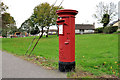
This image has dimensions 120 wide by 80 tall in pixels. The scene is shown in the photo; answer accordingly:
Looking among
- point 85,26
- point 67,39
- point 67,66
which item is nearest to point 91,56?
point 67,66

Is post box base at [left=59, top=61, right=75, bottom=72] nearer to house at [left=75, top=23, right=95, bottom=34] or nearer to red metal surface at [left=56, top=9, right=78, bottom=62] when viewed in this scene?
red metal surface at [left=56, top=9, right=78, bottom=62]

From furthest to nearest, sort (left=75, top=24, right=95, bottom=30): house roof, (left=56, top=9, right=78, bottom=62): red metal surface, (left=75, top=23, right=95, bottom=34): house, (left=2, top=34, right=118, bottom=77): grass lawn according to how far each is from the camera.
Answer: (left=75, top=24, right=95, bottom=30): house roof, (left=75, top=23, right=95, bottom=34): house, (left=2, top=34, right=118, bottom=77): grass lawn, (left=56, top=9, right=78, bottom=62): red metal surface

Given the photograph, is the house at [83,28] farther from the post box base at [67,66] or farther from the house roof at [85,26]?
the post box base at [67,66]

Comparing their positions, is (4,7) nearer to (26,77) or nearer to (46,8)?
(46,8)

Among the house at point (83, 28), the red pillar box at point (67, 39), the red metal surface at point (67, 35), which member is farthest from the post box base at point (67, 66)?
the house at point (83, 28)

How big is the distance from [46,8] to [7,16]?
12489mm

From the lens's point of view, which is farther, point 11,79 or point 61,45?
point 61,45

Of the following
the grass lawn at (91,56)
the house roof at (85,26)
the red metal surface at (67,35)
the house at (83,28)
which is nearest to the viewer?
the red metal surface at (67,35)

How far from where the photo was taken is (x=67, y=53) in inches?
178

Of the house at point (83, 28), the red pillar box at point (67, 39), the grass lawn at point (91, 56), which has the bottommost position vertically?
the grass lawn at point (91, 56)

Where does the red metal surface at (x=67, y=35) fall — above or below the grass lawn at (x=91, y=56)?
above

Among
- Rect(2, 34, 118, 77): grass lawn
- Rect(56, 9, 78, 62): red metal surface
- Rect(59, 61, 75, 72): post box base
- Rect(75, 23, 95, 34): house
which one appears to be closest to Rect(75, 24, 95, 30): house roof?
Rect(75, 23, 95, 34): house

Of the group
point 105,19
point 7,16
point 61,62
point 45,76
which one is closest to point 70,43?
point 61,62

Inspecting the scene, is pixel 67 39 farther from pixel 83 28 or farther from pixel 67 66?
pixel 83 28
